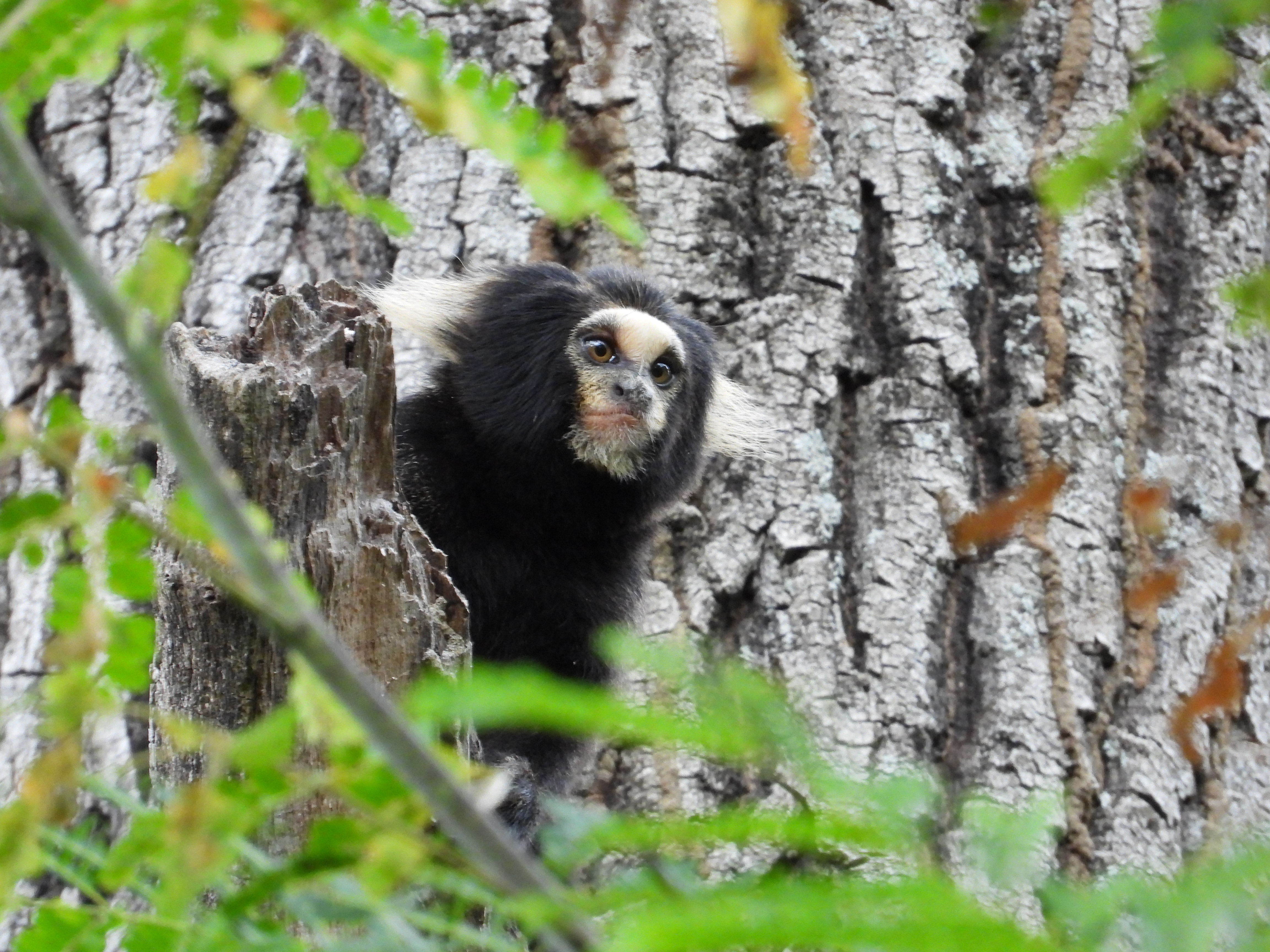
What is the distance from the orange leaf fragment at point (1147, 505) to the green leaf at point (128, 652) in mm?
1740

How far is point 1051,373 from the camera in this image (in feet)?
16.9

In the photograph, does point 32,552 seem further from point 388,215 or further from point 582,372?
point 582,372

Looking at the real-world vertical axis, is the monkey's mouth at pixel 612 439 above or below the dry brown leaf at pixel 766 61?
below

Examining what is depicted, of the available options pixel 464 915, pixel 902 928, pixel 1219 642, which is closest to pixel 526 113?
pixel 902 928

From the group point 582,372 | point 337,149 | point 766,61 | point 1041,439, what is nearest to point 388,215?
point 337,149

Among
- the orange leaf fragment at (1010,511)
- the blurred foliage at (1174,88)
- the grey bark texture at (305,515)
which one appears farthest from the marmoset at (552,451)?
the blurred foliage at (1174,88)

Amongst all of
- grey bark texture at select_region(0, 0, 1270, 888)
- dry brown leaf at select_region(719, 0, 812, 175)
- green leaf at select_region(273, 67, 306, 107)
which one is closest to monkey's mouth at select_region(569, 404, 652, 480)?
grey bark texture at select_region(0, 0, 1270, 888)

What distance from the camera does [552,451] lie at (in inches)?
203

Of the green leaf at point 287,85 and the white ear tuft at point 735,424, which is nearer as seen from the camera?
the green leaf at point 287,85

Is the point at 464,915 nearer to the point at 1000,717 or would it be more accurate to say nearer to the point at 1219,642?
the point at 1000,717

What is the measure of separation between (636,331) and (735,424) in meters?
0.63

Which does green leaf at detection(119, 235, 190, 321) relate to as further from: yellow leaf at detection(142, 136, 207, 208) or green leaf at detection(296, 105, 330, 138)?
green leaf at detection(296, 105, 330, 138)

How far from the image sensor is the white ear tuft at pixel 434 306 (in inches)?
213

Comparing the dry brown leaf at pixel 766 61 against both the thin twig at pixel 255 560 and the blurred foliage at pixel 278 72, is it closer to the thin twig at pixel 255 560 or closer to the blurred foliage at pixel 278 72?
the blurred foliage at pixel 278 72
